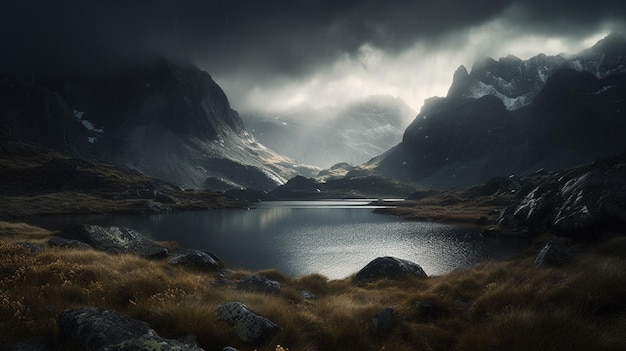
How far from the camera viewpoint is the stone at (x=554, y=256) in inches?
842

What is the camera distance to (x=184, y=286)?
528 inches

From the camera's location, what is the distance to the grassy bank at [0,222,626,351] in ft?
28.5

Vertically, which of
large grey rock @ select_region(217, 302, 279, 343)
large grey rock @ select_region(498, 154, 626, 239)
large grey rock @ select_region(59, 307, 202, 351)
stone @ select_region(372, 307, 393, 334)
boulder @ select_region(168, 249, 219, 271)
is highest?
large grey rock @ select_region(498, 154, 626, 239)

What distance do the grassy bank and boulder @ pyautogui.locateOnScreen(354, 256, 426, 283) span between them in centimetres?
1121

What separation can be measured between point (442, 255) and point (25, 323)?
184ft

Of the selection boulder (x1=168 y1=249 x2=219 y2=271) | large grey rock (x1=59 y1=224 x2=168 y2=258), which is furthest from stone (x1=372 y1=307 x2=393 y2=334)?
large grey rock (x1=59 y1=224 x2=168 y2=258)

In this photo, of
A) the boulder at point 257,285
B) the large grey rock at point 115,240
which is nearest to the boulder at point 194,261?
the large grey rock at point 115,240

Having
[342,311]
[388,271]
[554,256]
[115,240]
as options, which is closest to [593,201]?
[554,256]

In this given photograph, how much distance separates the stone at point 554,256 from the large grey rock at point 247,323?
19.1m

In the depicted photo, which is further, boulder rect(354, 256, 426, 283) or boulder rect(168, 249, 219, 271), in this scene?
boulder rect(354, 256, 426, 283)

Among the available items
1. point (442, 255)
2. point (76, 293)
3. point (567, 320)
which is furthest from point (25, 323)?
point (442, 255)

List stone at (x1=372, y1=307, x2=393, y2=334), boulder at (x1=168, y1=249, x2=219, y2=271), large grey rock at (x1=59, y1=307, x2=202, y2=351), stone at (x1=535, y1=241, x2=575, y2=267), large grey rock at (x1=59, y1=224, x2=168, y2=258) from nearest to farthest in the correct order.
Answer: large grey rock at (x1=59, y1=307, x2=202, y2=351) → stone at (x1=372, y1=307, x2=393, y2=334) → stone at (x1=535, y1=241, x2=575, y2=267) → boulder at (x1=168, y1=249, x2=219, y2=271) → large grey rock at (x1=59, y1=224, x2=168, y2=258)

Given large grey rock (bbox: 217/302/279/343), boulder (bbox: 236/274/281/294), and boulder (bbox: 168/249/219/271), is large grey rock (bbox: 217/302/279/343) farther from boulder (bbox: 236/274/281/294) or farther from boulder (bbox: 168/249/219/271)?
boulder (bbox: 168/249/219/271)

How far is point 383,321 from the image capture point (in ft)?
41.5
